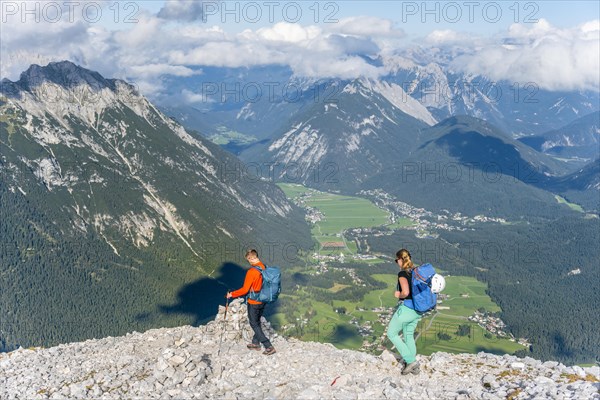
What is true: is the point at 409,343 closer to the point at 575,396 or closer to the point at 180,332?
the point at 575,396

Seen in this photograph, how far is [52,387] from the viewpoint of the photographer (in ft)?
106

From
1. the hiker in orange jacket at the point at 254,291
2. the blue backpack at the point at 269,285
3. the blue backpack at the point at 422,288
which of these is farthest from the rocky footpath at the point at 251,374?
the blue backpack at the point at 422,288

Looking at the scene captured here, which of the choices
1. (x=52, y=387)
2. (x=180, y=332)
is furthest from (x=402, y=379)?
(x=52, y=387)

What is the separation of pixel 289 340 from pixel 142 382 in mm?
14446

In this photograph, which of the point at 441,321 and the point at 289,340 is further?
the point at 441,321

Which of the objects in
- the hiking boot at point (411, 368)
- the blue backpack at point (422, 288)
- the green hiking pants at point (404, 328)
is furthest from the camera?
the hiking boot at point (411, 368)

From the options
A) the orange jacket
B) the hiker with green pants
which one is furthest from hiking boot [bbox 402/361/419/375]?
the orange jacket

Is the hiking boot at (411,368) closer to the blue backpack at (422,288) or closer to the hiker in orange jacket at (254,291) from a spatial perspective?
the blue backpack at (422,288)

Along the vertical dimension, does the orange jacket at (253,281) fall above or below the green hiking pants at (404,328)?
above

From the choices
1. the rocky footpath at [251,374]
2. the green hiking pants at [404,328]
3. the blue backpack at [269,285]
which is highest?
the blue backpack at [269,285]

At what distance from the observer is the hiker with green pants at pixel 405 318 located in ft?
98.1

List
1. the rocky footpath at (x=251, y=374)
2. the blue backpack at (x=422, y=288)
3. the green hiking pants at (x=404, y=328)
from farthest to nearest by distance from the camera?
the green hiking pants at (x=404, y=328), the blue backpack at (x=422, y=288), the rocky footpath at (x=251, y=374)

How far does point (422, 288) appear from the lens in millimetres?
29734

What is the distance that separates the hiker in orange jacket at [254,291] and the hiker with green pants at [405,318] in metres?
9.11
